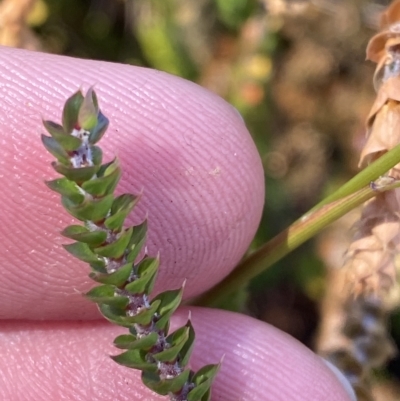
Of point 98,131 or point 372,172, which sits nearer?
point 98,131

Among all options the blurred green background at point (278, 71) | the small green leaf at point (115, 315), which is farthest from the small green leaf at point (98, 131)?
the blurred green background at point (278, 71)

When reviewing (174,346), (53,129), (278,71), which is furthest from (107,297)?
(278,71)

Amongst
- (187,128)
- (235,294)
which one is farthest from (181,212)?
(235,294)

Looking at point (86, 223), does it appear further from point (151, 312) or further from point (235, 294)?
point (235, 294)

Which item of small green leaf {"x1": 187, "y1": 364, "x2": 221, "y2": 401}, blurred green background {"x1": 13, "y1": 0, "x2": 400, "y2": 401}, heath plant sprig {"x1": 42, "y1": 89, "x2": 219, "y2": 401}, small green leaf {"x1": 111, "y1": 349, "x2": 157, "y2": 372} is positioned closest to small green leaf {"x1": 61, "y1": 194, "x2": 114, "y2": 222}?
heath plant sprig {"x1": 42, "y1": 89, "x2": 219, "y2": 401}

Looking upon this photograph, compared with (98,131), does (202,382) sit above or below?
below

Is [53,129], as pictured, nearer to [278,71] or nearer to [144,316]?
[144,316]

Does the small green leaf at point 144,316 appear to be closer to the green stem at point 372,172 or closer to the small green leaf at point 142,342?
the small green leaf at point 142,342
